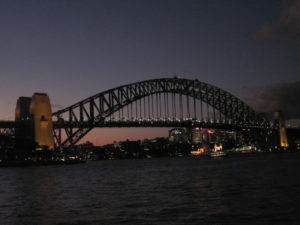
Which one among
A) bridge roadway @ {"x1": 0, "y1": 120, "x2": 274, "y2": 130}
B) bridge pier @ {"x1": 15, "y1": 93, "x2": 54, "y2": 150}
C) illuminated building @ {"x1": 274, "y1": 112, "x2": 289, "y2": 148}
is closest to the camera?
bridge pier @ {"x1": 15, "y1": 93, "x2": 54, "y2": 150}

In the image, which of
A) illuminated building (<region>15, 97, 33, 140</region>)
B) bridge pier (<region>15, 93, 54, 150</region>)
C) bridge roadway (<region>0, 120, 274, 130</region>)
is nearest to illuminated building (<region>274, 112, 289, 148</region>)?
bridge roadway (<region>0, 120, 274, 130</region>)

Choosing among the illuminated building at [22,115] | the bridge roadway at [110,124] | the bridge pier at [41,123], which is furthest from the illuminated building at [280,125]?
the illuminated building at [22,115]

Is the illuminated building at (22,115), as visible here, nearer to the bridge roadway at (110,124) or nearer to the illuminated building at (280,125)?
the bridge roadway at (110,124)

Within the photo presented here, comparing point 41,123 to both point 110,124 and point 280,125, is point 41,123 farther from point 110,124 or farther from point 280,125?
point 280,125

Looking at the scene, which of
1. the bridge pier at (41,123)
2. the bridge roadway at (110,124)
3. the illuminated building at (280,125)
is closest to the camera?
the bridge pier at (41,123)

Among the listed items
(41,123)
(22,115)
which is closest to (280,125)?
(22,115)

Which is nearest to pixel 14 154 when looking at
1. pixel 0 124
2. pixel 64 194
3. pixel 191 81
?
pixel 0 124

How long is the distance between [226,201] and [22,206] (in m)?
8.52

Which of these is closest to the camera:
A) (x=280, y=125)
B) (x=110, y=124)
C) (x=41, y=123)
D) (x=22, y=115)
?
(x=41, y=123)

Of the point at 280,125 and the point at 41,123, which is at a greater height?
the point at 280,125

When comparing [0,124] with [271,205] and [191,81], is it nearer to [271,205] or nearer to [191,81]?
[191,81]

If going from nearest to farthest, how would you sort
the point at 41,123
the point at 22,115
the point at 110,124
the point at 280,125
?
the point at 41,123
the point at 110,124
the point at 22,115
the point at 280,125

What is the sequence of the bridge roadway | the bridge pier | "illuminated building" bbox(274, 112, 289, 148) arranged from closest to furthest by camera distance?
1. the bridge pier
2. the bridge roadway
3. "illuminated building" bbox(274, 112, 289, 148)

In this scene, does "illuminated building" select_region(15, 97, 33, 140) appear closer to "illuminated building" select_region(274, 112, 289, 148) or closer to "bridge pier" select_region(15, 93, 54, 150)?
"bridge pier" select_region(15, 93, 54, 150)
